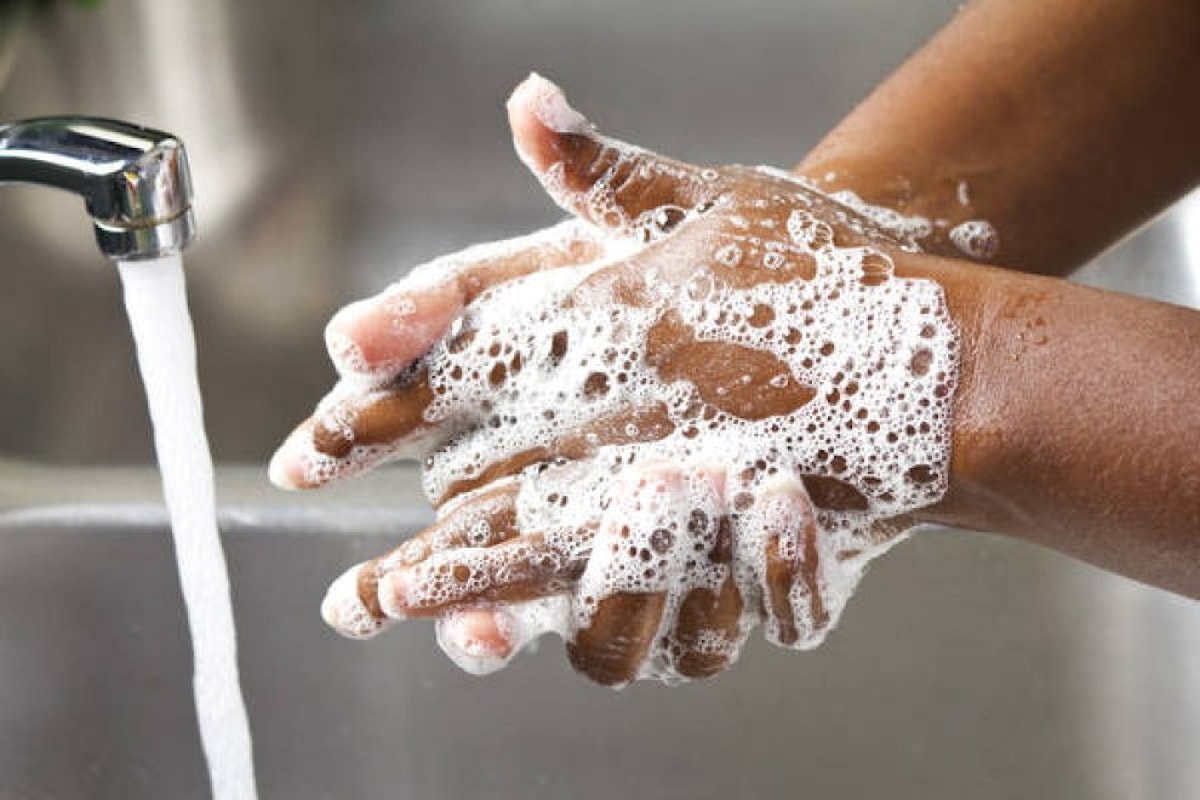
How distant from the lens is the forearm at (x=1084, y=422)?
582mm

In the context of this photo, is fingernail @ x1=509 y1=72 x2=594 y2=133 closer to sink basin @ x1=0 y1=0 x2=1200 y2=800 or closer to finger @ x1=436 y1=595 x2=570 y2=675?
finger @ x1=436 y1=595 x2=570 y2=675

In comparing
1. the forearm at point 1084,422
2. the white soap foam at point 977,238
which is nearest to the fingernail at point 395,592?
the forearm at point 1084,422

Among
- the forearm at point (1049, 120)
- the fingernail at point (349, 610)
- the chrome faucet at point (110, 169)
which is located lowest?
the fingernail at point (349, 610)

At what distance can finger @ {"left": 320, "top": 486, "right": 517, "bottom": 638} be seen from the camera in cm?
63

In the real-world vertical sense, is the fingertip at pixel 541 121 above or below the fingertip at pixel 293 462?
above

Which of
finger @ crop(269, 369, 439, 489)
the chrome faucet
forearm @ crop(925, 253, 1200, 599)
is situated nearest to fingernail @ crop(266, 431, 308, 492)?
finger @ crop(269, 369, 439, 489)

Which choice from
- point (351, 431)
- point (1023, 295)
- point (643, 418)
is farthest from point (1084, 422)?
point (351, 431)

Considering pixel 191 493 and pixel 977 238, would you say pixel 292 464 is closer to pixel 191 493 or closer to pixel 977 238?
pixel 191 493

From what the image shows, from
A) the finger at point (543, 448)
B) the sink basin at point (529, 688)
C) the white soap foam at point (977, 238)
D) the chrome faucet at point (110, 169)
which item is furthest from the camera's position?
the sink basin at point (529, 688)

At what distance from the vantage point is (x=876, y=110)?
30.8 inches

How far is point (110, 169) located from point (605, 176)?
7.8 inches

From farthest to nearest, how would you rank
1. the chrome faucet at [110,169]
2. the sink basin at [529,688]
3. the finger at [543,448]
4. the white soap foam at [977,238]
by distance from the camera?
the sink basin at [529,688] → the white soap foam at [977,238] → the finger at [543,448] → the chrome faucet at [110,169]

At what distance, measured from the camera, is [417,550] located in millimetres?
629

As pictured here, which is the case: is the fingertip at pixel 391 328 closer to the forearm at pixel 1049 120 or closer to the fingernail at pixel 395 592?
the fingernail at pixel 395 592
